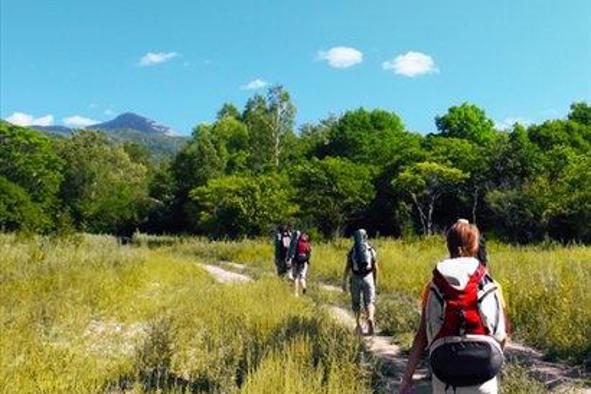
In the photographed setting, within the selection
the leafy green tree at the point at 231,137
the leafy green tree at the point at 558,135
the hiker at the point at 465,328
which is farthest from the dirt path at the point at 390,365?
the leafy green tree at the point at 231,137

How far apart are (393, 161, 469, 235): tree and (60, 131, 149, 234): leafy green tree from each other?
115ft

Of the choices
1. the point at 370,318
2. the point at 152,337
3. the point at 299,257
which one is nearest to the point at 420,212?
the point at 299,257

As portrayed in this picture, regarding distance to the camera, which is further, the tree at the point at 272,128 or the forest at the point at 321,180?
the tree at the point at 272,128

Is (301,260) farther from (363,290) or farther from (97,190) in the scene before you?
(97,190)

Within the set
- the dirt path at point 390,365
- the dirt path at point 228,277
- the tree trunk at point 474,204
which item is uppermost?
the tree trunk at point 474,204

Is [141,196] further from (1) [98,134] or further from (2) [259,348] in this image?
(2) [259,348]

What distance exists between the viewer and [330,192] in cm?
4581

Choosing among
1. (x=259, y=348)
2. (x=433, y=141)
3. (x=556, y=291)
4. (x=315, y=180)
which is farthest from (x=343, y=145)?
(x=259, y=348)

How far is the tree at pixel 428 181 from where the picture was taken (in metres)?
43.8

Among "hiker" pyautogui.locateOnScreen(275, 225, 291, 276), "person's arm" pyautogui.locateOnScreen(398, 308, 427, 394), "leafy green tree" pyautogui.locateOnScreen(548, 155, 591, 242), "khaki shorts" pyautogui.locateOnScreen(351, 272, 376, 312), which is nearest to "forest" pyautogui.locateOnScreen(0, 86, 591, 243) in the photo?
"leafy green tree" pyautogui.locateOnScreen(548, 155, 591, 242)

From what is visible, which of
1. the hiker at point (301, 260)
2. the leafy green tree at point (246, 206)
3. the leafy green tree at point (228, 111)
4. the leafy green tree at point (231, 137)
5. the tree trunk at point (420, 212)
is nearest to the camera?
the hiker at point (301, 260)

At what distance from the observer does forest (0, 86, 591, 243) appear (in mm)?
39188

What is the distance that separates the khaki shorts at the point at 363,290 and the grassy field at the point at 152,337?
0.81 m

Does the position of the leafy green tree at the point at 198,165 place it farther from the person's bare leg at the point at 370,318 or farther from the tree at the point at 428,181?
the person's bare leg at the point at 370,318
